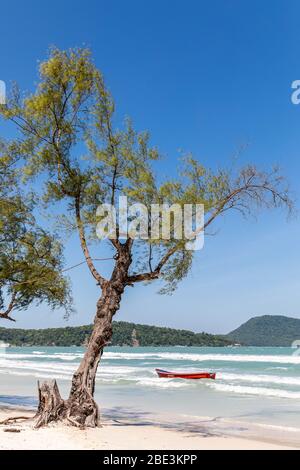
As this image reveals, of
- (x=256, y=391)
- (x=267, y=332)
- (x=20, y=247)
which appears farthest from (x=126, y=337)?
(x=20, y=247)

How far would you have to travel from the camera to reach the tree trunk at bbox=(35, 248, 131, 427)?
37.5ft

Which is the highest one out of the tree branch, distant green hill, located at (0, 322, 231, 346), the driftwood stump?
the tree branch

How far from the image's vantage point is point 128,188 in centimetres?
1266

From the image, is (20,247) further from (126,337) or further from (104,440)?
(126,337)

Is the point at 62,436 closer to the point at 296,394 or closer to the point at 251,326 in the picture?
the point at 296,394

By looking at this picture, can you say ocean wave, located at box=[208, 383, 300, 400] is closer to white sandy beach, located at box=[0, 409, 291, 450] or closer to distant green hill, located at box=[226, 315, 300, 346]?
white sandy beach, located at box=[0, 409, 291, 450]

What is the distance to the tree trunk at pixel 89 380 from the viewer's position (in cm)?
1144

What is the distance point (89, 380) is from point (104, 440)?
181cm

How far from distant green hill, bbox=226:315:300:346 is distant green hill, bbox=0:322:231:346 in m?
12.9

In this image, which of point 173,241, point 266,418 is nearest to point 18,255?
point 173,241

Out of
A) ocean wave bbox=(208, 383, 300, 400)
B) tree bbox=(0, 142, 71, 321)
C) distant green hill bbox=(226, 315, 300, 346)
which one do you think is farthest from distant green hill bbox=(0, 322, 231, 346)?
tree bbox=(0, 142, 71, 321)

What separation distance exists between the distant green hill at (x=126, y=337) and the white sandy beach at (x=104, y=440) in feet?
453

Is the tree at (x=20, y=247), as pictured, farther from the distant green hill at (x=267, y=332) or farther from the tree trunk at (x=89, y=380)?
the distant green hill at (x=267, y=332)

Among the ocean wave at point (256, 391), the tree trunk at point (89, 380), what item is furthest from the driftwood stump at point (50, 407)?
the ocean wave at point (256, 391)
